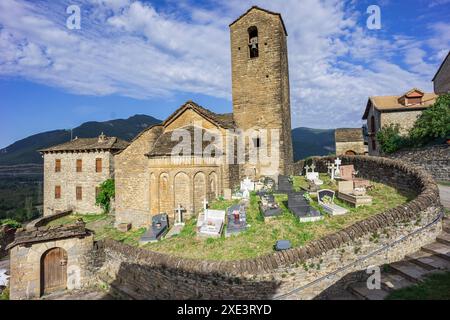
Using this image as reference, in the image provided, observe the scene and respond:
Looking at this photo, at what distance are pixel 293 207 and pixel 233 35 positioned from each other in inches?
585

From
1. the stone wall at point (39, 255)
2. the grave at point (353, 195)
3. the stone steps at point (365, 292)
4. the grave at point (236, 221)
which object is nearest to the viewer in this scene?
the stone steps at point (365, 292)

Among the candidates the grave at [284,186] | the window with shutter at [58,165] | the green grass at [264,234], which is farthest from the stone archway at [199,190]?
the window with shutter at [58,165]

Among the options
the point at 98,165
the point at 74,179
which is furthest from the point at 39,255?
the point at 74,179

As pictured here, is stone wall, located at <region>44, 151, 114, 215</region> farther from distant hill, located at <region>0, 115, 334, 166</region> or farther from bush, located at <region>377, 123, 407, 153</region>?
distant hill, located at <region>0, 115, 334, 166</region>

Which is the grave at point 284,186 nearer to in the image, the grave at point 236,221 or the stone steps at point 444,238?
the grave at point 236,221

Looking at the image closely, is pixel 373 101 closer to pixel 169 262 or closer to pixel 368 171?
pixel 368 171

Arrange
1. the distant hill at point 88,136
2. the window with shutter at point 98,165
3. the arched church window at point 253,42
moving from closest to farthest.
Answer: the arched church window at point 253,42, the window with shutter at point 98,165, the distant hill at point 88,136

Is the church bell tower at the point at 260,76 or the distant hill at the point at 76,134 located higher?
the distant hill at the point at 76,134

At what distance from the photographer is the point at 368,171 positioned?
1499cm

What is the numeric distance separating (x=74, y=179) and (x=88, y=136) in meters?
125

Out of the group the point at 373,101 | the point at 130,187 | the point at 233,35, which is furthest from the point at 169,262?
the point at 373,101

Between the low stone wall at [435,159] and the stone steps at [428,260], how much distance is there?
45.8 ft

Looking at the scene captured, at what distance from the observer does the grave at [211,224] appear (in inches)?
404
